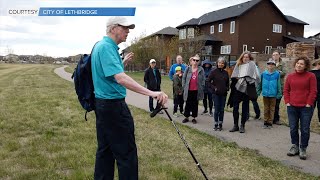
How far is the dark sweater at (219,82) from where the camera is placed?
8664 mm

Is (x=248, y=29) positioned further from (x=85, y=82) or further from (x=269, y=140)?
(x=85, y=82)

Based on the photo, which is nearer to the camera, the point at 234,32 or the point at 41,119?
the point at 41,119

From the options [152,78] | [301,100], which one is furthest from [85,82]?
[152,78]

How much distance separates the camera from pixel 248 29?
47062 mm

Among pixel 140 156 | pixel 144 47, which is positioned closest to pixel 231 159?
pixel 140 156

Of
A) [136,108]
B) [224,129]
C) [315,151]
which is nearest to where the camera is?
[315,151]

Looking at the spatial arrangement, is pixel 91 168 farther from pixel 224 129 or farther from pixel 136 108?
pixel 136 108

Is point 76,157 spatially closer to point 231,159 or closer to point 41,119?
point 231,159

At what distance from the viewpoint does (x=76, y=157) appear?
591 centimetres

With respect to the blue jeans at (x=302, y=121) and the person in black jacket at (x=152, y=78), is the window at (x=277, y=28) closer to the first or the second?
the person in black jacket at (x=152, y=78)

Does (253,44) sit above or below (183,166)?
above

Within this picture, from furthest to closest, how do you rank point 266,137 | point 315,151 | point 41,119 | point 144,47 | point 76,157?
point 144,47, point 41,119, point 266,137, point 315,151, point 76,157

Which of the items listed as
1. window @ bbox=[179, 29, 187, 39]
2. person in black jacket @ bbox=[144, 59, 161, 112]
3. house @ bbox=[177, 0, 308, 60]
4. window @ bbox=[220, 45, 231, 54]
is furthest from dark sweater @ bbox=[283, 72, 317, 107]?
window @ bbox=[179, 29, 187, 39]

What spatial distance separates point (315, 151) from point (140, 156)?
3373 millimetres
